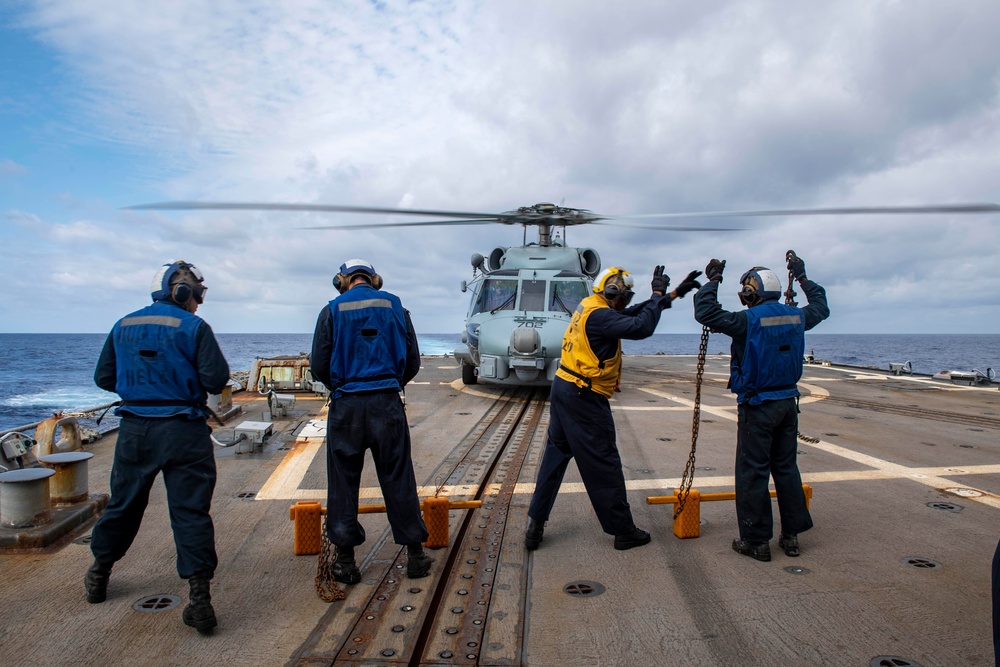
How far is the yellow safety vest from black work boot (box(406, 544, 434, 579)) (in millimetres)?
1363

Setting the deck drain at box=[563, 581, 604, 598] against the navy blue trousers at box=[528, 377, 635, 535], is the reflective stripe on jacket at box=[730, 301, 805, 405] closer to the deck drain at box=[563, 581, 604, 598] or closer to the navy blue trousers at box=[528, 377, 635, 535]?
the navy blue trousers at box=[528, 377, 635, 535]

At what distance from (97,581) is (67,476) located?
1.49 metres

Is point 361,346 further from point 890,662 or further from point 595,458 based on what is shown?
point 890,662

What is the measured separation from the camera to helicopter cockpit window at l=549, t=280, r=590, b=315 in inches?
→ 422

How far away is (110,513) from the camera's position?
3014 millimetres

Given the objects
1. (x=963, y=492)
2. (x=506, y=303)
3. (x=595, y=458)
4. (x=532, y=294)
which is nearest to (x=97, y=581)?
(x=595, y=458)

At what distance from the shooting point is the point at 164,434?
2.93m

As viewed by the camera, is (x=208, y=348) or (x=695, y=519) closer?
(x=208, y=348)

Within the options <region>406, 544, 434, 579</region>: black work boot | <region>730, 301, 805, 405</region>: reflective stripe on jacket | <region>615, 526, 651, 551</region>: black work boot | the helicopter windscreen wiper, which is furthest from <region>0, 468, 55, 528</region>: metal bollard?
the helicopter windscreen wiper

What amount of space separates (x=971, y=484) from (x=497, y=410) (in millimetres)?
5943

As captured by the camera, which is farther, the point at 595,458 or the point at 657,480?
the point at 657,480

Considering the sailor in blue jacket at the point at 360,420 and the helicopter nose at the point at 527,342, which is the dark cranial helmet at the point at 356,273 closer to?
the sailor in blue jacket at the point at 360,420

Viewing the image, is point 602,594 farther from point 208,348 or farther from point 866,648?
point 208,348

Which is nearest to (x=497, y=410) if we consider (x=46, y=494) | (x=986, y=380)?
(x=46, y=494)
